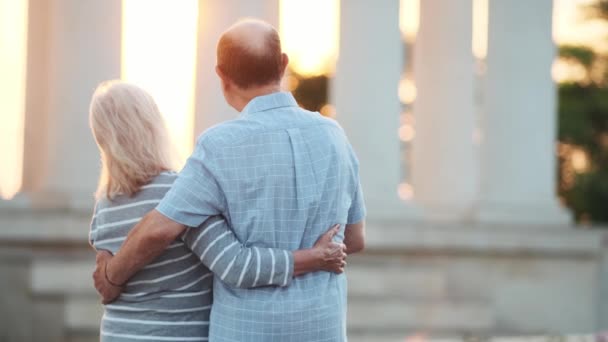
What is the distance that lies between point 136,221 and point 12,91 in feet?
151

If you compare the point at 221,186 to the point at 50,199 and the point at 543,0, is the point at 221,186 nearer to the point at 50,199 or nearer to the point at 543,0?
the point at 50,199

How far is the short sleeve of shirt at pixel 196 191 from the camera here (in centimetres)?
1366

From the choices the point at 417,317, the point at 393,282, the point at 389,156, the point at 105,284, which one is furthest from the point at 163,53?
the point at 105,284

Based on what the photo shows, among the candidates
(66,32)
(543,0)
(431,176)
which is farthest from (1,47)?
(543,0)

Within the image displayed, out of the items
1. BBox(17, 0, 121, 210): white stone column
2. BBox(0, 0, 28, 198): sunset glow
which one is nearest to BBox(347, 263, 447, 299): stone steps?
BBox(17, 0, 121, 210): white stone column

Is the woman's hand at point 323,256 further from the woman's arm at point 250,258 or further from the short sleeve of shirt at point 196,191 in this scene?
the short sleeve of shirt at point 196,191

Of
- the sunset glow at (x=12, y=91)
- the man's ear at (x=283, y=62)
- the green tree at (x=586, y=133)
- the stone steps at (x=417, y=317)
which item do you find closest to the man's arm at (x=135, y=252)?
the man's ear at (x=283, y=62)

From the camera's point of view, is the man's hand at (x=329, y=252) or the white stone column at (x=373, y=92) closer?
the man's hand at (x=329, y=252)

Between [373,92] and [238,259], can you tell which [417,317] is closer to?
[373,92]

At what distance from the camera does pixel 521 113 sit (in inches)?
2185

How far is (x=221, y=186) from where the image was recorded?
13.7 m

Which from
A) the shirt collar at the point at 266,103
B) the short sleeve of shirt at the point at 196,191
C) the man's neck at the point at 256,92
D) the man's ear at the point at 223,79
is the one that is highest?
the man's ear at the point at 223,79

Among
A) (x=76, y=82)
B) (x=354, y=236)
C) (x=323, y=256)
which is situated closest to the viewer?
(x=323, y=256)

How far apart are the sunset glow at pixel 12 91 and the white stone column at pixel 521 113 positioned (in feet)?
80.0
